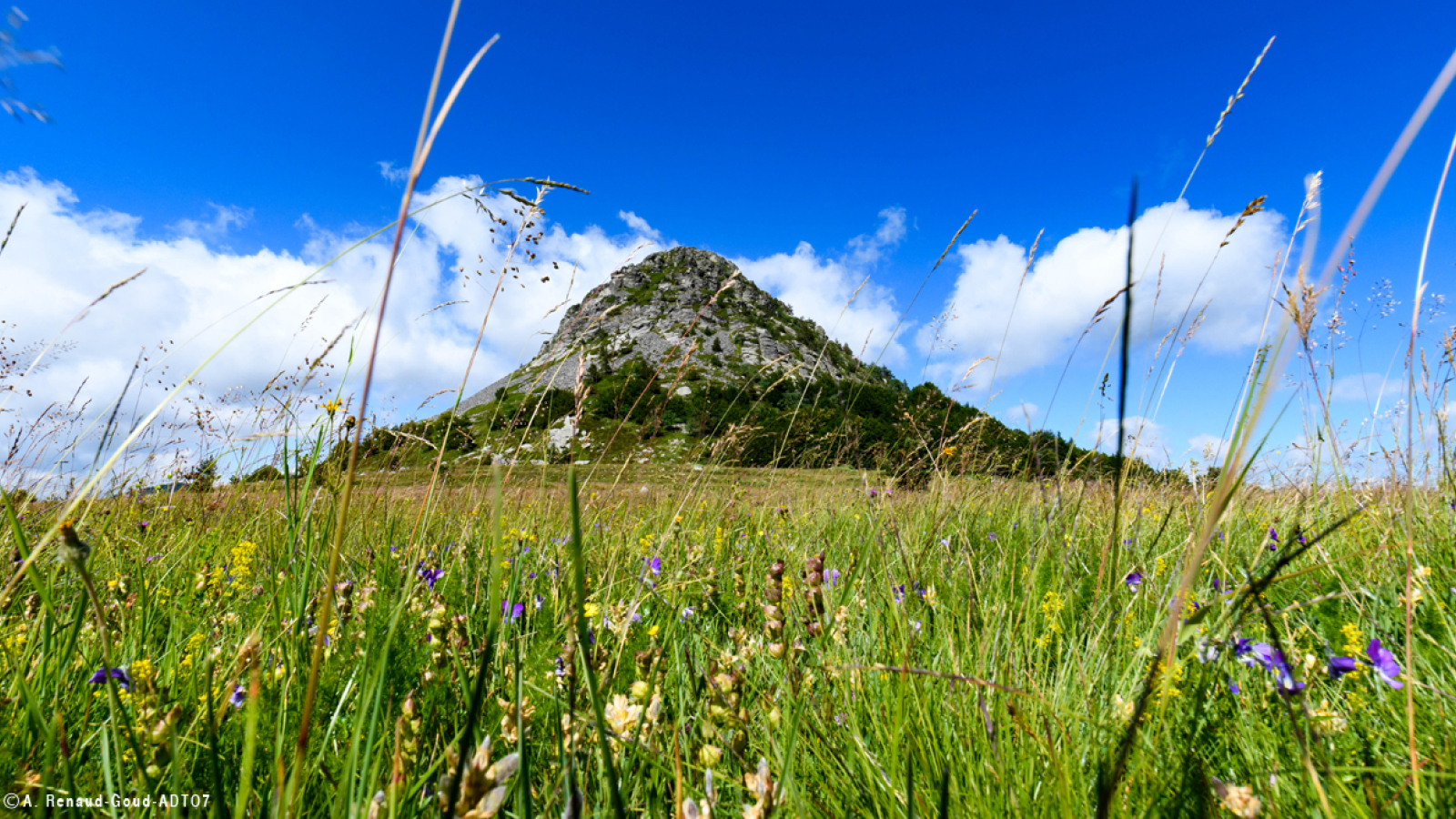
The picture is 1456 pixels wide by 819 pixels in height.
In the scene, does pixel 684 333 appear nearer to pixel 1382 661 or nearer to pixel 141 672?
pixel 141 672

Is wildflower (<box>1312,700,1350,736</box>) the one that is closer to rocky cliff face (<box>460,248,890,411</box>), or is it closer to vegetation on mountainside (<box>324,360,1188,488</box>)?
vegetation on mountainside (<box>324,360,1188,488</box>)

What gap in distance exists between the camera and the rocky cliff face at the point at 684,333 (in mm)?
2336

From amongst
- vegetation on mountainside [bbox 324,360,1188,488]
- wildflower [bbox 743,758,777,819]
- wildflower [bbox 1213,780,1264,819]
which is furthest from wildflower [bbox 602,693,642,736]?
wildflower [bbox 1213,780,1264,819]

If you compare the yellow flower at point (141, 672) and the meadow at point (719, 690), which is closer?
the meadow at point (719, 690)

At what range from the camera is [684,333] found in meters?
2.36

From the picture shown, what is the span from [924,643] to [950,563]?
3.46ft

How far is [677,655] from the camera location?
159 cm

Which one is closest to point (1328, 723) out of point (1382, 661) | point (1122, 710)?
point (1382, 661)

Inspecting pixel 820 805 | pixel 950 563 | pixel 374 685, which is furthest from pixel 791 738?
pixel 950 563

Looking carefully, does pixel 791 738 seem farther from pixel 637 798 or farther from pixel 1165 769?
pixel 1165 769

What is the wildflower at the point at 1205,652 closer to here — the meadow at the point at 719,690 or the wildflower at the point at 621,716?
the meadow at the point at 719,690

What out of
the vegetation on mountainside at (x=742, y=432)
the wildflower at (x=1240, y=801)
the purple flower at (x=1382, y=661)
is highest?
the vegetation on mountainside at (x=742, y=432)

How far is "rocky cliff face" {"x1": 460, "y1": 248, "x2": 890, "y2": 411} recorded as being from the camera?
234cm

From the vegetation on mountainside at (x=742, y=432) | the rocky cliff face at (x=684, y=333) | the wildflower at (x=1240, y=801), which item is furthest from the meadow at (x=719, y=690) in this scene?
the rocky cliff face at (x=684, y=333)
